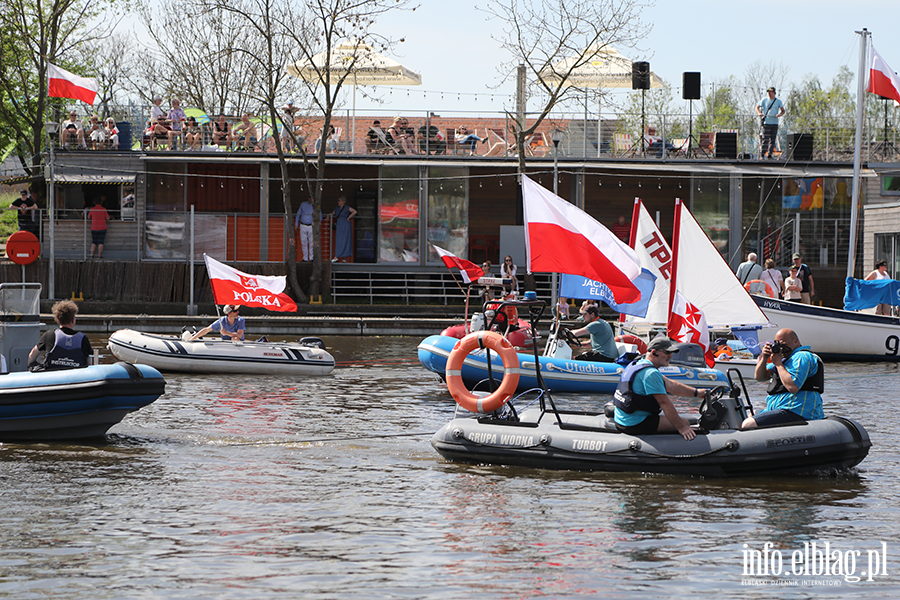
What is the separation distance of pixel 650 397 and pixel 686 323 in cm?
701

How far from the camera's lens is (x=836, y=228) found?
34.6m

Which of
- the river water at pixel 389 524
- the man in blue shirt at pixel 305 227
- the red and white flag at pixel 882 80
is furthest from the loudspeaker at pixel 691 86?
the river water at pixel 389 524

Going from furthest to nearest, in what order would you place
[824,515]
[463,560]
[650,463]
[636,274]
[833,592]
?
[636,274] < [650,463] < [824,515] < [463,560] < [833,592]

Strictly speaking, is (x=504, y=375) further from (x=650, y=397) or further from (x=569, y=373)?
(x=569, y=373)

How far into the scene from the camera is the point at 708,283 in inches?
739

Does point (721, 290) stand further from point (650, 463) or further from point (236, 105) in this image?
point (236, 105)

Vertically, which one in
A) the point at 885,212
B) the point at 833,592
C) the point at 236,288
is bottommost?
the point at 833,592

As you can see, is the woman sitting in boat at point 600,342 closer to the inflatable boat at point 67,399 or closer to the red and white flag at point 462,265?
the red and white flag at point 462,265

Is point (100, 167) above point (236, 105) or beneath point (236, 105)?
beneath

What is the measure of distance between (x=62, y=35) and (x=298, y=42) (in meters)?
11.7

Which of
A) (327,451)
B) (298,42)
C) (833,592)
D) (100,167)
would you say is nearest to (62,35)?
(100,167)

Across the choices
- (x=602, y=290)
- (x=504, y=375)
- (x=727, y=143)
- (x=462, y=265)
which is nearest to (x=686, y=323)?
(x=602, y=290)

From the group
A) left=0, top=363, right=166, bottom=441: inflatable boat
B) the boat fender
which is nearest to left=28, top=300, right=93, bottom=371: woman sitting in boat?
left=0, top=363, right=166, bottom=441: inflatable boat

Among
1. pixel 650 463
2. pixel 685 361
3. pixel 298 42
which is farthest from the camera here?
pixel 298 42
